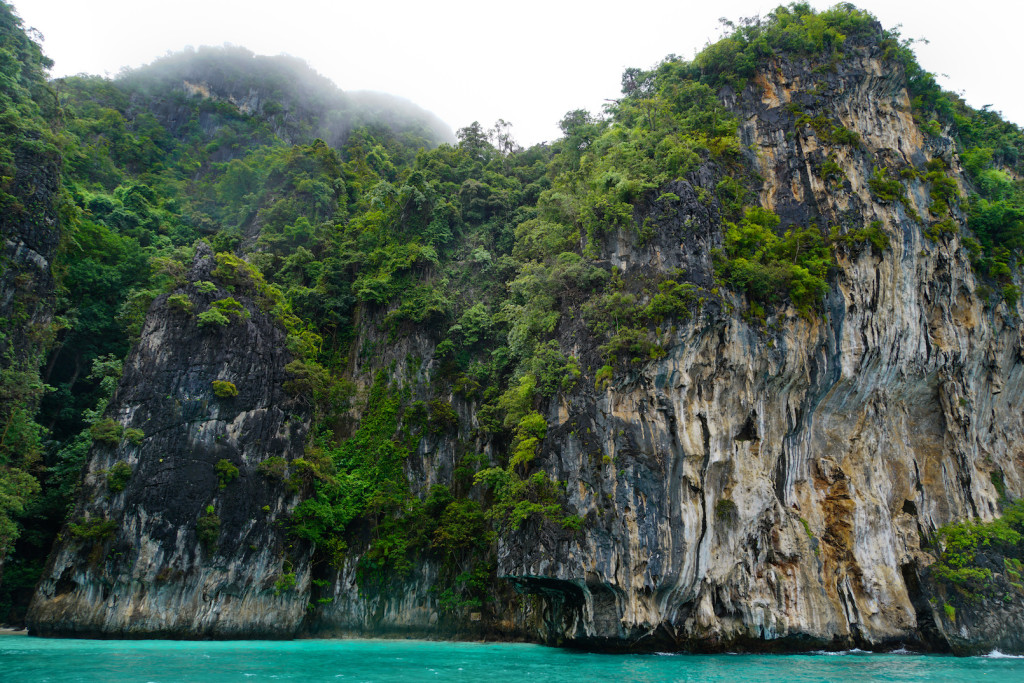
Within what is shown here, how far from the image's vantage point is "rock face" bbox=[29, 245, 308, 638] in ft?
55.8

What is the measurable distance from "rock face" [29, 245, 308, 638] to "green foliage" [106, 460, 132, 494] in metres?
0.10

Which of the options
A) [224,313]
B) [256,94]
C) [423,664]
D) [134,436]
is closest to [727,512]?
[423,664]

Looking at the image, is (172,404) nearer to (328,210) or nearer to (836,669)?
(328,210)

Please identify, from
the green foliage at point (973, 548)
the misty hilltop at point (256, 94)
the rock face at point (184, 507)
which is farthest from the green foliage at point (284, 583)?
the misty hilltop at point (256, 94)

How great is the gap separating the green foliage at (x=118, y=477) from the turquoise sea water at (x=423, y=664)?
166 inches

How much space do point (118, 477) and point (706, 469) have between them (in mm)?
18091

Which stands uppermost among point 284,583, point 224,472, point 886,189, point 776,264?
point 886,189

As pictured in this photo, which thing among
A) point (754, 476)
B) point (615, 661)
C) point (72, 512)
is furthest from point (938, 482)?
point (72, 512)

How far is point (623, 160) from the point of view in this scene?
834 inches

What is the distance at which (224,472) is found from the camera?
18688 mm

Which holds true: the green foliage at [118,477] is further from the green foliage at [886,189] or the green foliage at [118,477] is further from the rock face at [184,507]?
the green foliage at [886,189]

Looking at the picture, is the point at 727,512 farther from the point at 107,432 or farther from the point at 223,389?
the point at 107,432

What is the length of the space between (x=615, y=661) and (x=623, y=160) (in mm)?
16436

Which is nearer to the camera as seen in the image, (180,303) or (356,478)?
(180,303)
